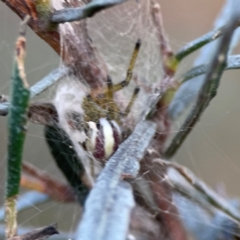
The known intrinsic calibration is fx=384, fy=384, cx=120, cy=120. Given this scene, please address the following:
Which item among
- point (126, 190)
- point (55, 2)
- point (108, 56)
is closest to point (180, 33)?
point (108, 56)

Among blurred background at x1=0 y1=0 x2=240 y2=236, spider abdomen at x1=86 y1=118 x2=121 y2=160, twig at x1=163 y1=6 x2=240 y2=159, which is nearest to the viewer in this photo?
twig at x1=163 y1=6 x2=240 y2=159

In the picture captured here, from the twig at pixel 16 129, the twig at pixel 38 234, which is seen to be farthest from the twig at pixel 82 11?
the twig at pixel 38 234

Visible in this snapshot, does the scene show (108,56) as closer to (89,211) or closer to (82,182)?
(82,182)

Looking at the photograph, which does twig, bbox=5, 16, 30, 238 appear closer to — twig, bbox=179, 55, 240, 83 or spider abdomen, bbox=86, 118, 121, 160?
spider abdomen, bbox=86, 118, 121, 160

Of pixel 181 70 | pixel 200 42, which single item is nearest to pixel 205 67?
pixel 200 42

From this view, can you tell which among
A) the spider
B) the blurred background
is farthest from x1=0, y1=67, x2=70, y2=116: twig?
the blurred background

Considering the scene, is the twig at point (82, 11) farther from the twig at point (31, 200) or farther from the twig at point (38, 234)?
the twig at point (31, 200)
